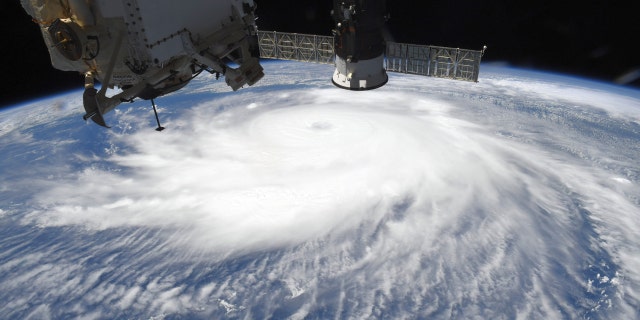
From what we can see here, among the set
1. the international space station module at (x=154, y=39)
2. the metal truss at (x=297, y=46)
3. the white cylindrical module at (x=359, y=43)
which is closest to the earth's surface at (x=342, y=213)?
the white cylindrical module at (x=359, y=43)

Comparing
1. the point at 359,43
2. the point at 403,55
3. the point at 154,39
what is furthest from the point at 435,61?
the point at 154,39

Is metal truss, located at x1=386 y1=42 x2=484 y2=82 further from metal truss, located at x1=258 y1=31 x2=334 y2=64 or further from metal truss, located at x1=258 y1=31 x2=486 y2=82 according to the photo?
metal truss, located at x1=258 y1=31 x2=334 y2=64

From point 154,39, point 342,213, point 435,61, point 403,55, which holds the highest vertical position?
point 154,39

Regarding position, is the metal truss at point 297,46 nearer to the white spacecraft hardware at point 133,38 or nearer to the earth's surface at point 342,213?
the white spacecraft hardware at point 133,38

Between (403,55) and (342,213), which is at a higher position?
(403,55)

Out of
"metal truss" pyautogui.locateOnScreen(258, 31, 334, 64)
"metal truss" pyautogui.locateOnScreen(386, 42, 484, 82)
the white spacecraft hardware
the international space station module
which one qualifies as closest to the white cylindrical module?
the international space station module

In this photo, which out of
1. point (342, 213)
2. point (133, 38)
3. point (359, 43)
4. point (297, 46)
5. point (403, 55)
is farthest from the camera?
point (342, 213)

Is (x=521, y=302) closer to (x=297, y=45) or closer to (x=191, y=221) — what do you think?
(x=297, y=45)

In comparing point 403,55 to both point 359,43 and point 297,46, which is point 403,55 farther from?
point 297,46
